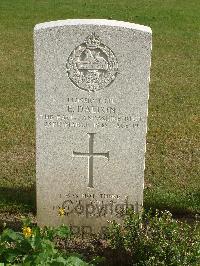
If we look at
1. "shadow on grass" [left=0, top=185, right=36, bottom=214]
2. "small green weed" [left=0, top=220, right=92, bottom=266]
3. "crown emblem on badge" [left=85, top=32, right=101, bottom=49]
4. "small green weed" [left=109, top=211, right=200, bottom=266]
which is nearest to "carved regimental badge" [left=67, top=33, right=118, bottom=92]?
"crown emblem on badge" [left=85, top=32, right=101, bottom=49]

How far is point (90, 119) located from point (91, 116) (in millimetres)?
26

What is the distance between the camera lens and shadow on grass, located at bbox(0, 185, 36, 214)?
223 inches

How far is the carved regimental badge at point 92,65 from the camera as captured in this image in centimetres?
459

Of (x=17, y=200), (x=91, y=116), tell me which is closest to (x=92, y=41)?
(x=91, y=116)

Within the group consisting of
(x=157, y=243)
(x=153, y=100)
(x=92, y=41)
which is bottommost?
(x=157, y=243)

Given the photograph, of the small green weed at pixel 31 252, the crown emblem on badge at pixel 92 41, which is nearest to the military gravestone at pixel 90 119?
the crown emblem on badge at pixel 92 41

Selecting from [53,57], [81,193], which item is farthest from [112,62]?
[81,193]

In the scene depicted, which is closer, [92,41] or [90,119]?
[92,41]

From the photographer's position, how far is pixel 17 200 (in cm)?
582

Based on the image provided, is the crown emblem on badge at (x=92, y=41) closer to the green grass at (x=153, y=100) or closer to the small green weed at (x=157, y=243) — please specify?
the small green weed at (x=157, y=243)

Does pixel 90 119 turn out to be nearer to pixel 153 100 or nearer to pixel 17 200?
pixel 17 200

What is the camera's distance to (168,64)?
1134 cm

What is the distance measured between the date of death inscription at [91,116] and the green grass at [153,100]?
1244 millimetres

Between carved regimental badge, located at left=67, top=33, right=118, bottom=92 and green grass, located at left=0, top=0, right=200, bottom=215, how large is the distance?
159 cm
